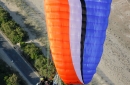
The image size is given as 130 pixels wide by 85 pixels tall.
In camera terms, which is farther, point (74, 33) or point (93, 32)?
point (93, 32)

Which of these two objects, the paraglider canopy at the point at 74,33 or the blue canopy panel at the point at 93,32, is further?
the blue canopy panel at the point at 93,32

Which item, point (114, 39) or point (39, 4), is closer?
point (114, 39)

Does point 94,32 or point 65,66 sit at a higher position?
point 94,32

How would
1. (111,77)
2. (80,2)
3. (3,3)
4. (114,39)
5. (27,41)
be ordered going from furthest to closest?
(3,3), (114,39), (27,41), (111,77), (80,2)

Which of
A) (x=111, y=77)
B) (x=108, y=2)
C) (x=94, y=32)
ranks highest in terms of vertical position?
(x=108, y=2)

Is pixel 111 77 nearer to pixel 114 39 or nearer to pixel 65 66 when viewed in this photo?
pixel 114 39

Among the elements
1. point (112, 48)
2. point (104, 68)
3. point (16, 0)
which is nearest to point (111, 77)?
point (104, 68)

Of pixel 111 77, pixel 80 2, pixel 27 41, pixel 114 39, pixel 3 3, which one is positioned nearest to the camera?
pixel 80 2

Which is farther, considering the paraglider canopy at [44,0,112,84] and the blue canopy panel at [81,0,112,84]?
the blue canopy panel at [81,0,112,84]
